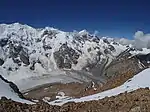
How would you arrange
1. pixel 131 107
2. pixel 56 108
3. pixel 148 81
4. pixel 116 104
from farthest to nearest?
pixel 148 81, pixel 56 108, pixel 116 104, pixel 131 107

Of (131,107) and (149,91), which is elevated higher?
(149,91)

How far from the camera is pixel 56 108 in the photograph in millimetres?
32812

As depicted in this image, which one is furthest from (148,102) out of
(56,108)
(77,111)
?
Result: (56,108)

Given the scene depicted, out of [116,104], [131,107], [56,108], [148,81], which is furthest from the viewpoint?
[148,81]

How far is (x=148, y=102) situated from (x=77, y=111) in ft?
23.3

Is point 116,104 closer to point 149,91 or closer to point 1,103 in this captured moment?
point 149,91

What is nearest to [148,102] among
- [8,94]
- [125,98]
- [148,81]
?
[125,98]

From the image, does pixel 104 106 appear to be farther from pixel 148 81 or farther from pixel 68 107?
pixel 148 81

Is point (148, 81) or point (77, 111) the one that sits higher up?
point (148, 81)

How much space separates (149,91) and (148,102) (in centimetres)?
391

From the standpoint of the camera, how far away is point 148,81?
1674 inches

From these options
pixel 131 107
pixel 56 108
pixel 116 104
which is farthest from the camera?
pixel 56 108

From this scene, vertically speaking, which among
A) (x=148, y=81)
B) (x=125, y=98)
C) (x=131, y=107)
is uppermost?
(x=148, y=81)

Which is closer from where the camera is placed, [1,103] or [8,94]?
[1,103]
